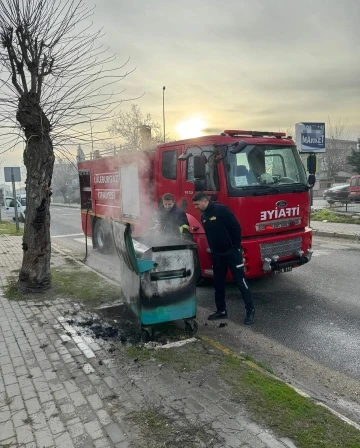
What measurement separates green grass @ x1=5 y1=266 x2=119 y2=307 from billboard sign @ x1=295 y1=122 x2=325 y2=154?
9.35 m

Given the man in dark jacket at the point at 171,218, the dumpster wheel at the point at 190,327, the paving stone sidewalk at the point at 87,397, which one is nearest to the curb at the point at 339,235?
the man in dark jacket at the point at 171,218

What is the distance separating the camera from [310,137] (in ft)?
44.1

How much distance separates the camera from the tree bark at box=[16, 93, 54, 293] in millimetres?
5883

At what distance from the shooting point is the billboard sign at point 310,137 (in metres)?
13.4

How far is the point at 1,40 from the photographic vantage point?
5656mm

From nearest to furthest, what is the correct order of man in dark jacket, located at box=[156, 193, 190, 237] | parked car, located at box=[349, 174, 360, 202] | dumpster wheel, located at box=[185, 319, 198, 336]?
1. dumpster wheel, located at box=[185, 319, 198, 336]
2. man in dark jacket, located at box=[156, 193, 190, 237]
3. parked car, located at box=[349, 174, 360, 202]

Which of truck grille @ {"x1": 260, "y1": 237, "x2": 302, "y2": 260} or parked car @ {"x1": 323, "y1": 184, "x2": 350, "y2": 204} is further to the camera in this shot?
parked car @ {"x1": 323, "y1": 184, "x2": 350, "y2": 204}

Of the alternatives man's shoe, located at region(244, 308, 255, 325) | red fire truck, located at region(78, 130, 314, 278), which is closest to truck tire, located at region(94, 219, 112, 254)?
red fire truck, located at region(78, 130, 314, 278)

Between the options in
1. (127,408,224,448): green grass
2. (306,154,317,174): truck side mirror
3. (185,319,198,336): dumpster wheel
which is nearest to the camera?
(127,408,224,448): green grass

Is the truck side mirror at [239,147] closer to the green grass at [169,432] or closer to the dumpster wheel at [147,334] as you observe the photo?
the dumpster wheel at [147,334]

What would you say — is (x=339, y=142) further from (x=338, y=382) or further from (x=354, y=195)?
(x=338, y=382)

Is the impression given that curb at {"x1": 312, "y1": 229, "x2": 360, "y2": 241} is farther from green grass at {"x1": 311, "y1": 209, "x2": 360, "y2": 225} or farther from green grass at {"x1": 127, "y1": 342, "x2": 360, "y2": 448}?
green grass at {"x1": 127, "y1": 342, "x2": 360, "y2": 448}

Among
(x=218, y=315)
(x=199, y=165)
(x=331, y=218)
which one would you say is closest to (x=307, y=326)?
(x=218, y=315)

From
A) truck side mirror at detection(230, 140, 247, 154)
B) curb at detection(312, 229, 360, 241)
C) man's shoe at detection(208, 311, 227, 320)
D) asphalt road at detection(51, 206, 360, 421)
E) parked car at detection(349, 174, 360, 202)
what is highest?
truck side mirror at detection(230, 140, 247, 154)
